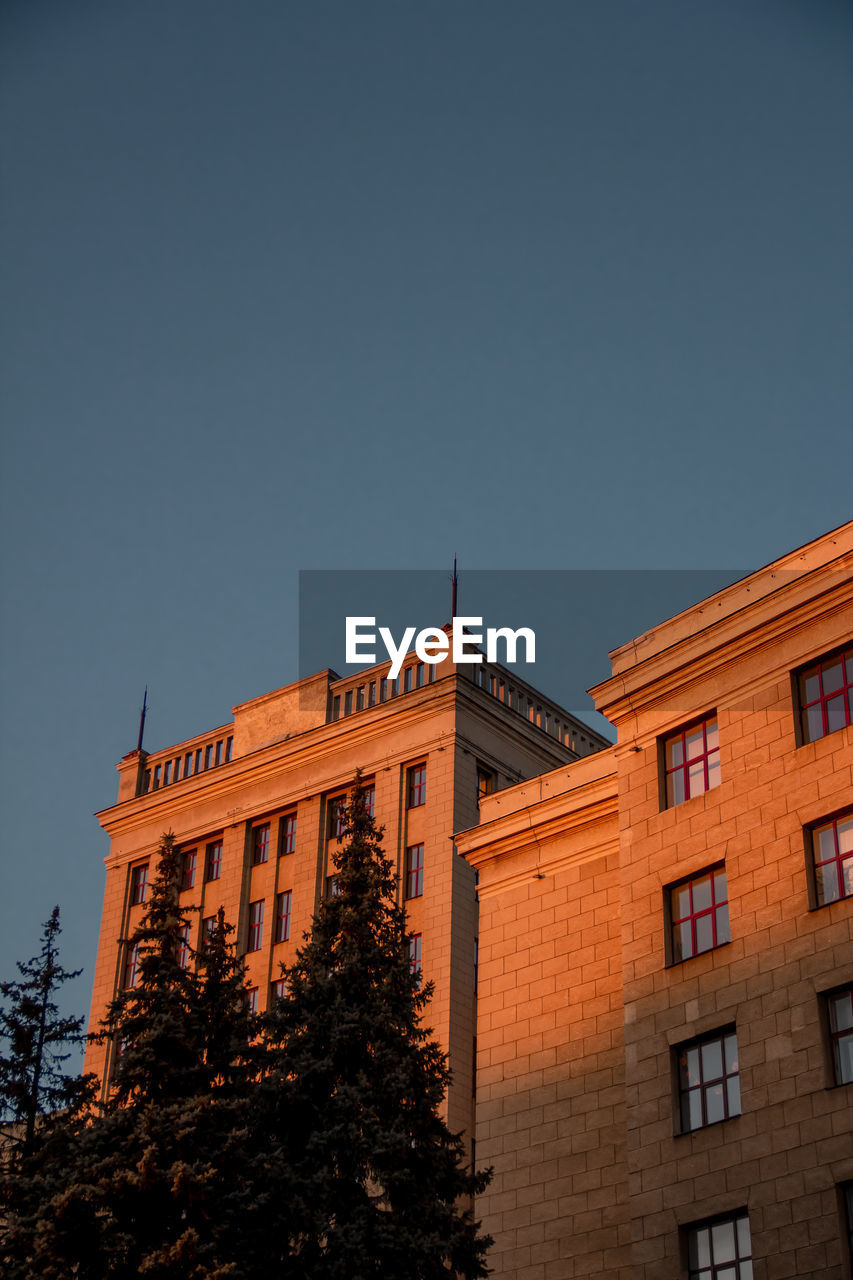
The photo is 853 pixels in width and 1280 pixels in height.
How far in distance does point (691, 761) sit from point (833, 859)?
15.2ft

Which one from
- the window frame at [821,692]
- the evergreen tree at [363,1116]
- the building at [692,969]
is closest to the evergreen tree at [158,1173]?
the evergreen tree at [363,1116]

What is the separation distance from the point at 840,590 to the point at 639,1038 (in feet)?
30.3

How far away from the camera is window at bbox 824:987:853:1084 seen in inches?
1098

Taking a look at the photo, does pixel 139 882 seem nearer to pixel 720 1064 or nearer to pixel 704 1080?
pixel 704 1080

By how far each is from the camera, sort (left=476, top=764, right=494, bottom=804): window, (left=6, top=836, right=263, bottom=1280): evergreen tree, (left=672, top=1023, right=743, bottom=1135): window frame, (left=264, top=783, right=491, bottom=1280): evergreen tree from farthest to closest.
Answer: (left=476, top=764, right=494, bottom=804): window → (left=672, top=1023, right=743, bottom=1135): window frame → (left=264, top=783, right=491, bottom=1280): evergreen tree → (left=6, top=836, right=263, bottom=1280): evergreen tree

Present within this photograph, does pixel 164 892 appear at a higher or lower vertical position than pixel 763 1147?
higher

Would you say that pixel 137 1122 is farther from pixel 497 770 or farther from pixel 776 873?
pixel 497 770

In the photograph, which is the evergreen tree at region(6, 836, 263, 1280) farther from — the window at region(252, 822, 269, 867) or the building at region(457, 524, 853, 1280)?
the window at region(252, 822, 269, 867)

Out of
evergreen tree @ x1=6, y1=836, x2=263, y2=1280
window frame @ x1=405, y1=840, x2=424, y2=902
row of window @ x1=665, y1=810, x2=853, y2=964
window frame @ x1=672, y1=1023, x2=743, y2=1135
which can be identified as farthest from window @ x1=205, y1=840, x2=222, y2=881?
window frame @ x1=672, y1=1023, x2=743, y2=1135

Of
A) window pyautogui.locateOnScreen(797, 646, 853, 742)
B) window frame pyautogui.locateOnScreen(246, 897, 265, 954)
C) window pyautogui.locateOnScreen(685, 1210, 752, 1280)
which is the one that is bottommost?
window pyautogui.locateOnScreen(685, 1210, 752, 1280)

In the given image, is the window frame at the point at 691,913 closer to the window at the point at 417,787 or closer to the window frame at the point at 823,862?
the window frame at the point at 823,862

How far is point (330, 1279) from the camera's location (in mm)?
27281

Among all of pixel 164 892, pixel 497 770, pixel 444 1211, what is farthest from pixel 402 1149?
pixel 497 770

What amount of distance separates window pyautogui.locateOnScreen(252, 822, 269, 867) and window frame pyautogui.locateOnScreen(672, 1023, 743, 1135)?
2543cm
